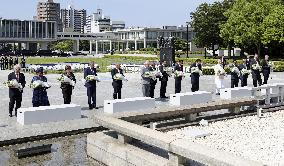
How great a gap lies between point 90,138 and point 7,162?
6.12 ft

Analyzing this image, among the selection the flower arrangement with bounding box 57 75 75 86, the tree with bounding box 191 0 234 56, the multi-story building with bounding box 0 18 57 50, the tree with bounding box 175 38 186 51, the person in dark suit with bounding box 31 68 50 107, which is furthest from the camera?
the multi-story building with bounding box 0 18 57 50

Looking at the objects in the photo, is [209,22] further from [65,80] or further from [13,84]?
[13,84]

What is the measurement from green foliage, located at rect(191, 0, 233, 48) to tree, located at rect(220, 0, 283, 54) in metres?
13.3

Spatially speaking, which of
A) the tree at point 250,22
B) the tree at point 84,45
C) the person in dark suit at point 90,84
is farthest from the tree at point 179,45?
the person in dark suit at point 90,84

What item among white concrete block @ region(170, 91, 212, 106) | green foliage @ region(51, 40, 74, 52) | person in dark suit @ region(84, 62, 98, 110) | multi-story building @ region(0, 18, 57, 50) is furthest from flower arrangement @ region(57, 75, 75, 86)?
green foliage @ region(51, 40, 74, 52)

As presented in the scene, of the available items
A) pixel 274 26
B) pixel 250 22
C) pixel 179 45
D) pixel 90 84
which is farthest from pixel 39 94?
pixel 179 45

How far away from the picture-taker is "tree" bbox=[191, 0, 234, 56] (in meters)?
79.8

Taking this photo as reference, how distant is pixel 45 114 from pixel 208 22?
228 ft

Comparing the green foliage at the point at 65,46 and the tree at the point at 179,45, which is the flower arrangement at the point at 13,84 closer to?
the tree at the point at 179,45

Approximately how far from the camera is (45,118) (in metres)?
13.1

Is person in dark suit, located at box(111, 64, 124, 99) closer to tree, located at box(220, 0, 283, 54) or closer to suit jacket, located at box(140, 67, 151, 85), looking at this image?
suit jacket, located at box(140, 67, 151, 85)

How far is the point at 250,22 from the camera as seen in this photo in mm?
62594

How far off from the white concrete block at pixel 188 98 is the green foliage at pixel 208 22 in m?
63.3

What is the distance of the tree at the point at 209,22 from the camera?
262 feet
